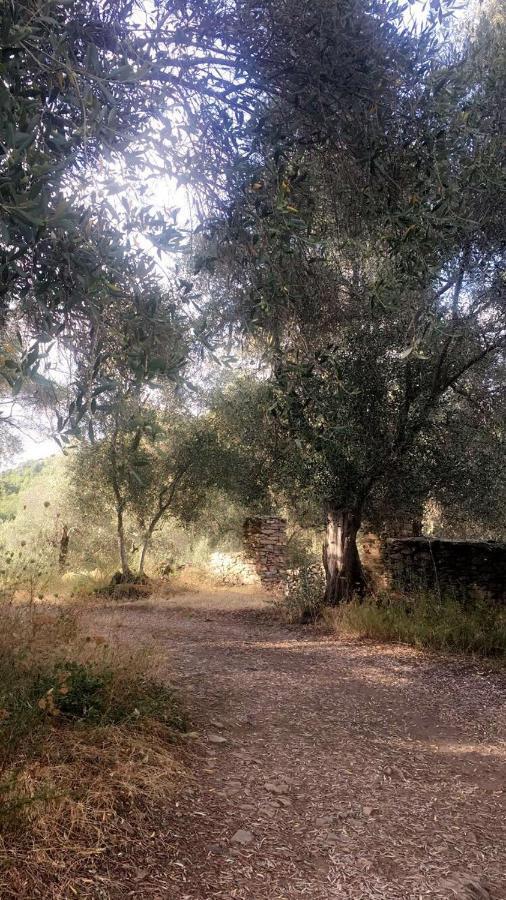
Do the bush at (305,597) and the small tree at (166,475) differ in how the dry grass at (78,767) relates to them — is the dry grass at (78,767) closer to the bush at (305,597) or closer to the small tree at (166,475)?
the bush at (305,597)

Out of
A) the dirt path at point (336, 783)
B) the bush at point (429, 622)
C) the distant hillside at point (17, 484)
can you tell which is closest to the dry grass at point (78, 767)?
the dirt path at point (336, 783)

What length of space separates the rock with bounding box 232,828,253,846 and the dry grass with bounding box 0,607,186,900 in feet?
1.50

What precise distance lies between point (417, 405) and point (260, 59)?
7159 mm

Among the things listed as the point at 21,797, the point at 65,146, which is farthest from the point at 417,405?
the point at 21,797

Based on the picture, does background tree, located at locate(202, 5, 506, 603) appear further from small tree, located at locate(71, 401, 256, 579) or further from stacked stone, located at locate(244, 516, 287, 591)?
stacked stone, located at locate(244, 516, 287, 591)

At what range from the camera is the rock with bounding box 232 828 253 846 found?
143 inches

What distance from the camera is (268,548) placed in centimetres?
1870

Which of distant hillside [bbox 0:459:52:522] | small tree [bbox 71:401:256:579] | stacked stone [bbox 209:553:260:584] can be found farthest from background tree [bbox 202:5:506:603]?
distant hillside [bbox 0:459:52:522]

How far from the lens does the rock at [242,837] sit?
363cm

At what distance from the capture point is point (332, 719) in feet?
20.2

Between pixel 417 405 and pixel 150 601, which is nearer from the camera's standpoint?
pixel 417 405

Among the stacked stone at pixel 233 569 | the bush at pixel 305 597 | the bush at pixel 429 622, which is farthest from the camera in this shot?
the stacked stone at pixel 233 569

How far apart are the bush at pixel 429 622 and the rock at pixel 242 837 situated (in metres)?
6.45

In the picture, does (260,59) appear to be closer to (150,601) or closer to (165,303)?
(165,303)
